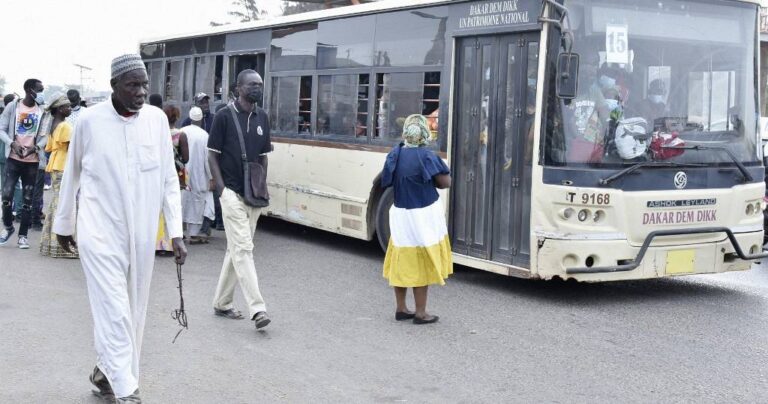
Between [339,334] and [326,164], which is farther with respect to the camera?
[326,164]

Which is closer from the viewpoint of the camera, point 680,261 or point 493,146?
point 680,261

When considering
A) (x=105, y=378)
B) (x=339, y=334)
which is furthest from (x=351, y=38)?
(x=105, y=378)

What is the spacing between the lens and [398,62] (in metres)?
11.2

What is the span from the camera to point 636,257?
8828 millimetres

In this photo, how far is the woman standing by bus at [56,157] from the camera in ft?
36.8

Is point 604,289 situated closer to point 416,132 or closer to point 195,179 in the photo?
point 416,132

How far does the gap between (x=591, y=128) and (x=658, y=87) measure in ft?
2.59

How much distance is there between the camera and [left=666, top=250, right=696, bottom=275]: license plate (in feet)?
29.8

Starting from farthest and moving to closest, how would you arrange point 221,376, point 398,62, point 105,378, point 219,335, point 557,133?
1. point 398,62
2. point 557,133
3. point 219,335
4. point 221,376
5. point 105,378

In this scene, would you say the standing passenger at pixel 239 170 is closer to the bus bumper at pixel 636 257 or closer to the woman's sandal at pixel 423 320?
the woman's sandal at pixel 423 320

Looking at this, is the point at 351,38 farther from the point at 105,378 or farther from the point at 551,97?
the point at 105,378

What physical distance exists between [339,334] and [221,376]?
58.6 inches

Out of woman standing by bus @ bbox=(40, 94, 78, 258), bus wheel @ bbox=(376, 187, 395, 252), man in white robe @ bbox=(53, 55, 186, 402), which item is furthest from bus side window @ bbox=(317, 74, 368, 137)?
man in white robe @ bbox=(53, 55, 186, 402)

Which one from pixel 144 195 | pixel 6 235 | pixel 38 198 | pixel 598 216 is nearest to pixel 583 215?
pixel 598 216
